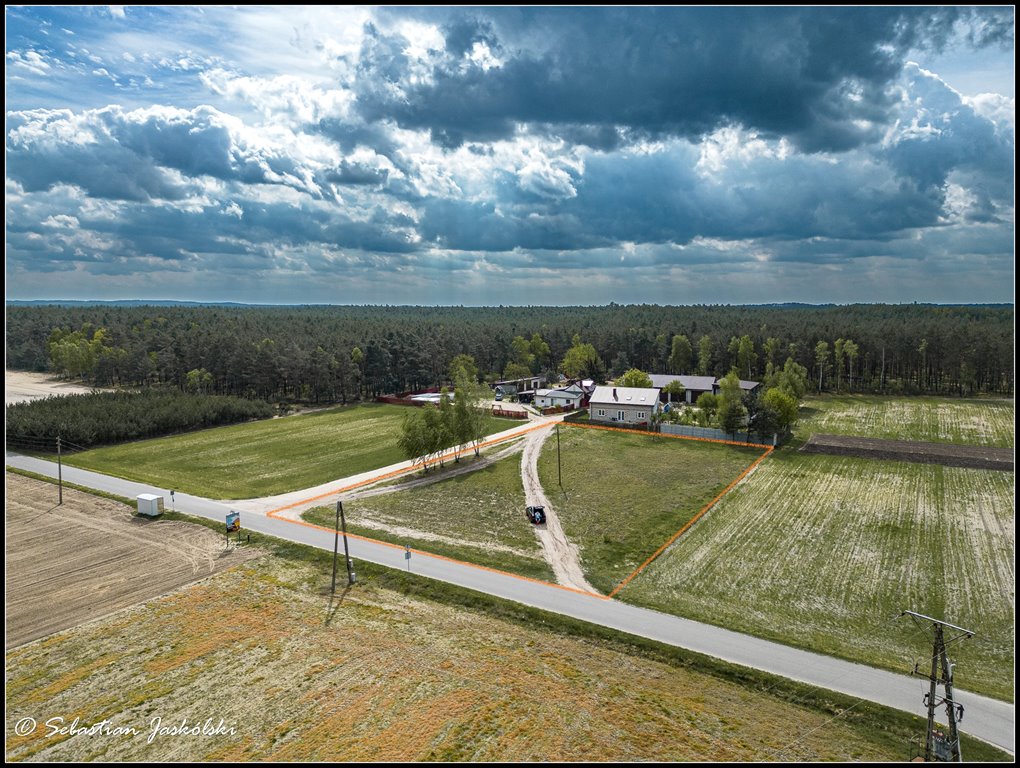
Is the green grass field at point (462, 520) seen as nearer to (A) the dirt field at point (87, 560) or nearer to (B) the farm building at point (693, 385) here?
(A) the dirt field at point (87, 560)

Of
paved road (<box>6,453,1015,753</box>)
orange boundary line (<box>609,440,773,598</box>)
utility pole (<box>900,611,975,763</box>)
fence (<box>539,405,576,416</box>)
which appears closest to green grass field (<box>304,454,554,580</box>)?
paved road (<box>6,453,1015,753</box>)

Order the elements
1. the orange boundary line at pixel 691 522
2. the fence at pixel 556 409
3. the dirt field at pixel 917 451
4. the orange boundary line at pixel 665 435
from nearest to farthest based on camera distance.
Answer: the orange boundary line at pixel 691 522
the dirt field at pixel 917 451
the orange boundary line at pixel 665 435
the fence at pixel 556 409

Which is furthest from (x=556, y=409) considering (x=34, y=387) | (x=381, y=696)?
(x=34, y=387)

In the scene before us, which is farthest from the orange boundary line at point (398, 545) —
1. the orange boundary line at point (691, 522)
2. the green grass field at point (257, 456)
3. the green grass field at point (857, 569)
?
the green grass field at point (857, 569)

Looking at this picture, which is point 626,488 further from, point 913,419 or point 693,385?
point 913,419

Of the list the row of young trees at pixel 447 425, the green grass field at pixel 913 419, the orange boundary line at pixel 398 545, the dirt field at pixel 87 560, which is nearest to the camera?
the dirt field at pixel 87 560

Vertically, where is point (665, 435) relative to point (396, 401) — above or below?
above
